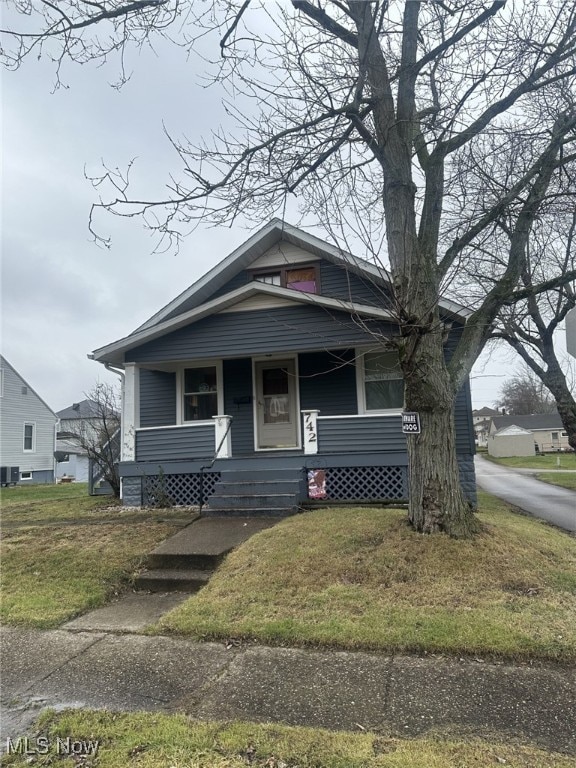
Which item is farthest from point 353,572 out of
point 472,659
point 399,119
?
point 399,119

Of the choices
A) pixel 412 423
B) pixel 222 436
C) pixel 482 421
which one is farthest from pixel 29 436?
pixel 482 421

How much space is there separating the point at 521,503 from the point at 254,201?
12621 millimetres

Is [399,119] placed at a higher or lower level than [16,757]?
higher

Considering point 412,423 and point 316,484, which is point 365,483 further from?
point 412,423

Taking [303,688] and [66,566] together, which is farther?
[66,566]

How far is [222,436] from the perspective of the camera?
10.8 m

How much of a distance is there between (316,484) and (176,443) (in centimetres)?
327

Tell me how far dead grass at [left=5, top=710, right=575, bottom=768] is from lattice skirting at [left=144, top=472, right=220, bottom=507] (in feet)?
26.2

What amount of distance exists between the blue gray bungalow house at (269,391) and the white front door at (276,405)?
0.08 feet

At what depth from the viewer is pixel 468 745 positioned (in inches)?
109

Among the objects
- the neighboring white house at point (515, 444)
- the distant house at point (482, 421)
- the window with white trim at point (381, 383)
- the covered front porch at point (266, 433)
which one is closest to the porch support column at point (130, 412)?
the covered front porch at point (266, 433)

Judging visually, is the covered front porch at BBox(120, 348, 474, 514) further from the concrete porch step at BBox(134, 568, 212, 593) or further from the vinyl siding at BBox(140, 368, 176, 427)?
the concrete porch step at BBox(134, 568, 212, 593)

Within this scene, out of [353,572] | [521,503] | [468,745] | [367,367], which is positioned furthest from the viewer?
[521,503]

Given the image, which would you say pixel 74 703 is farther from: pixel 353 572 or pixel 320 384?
pixel 320 384
